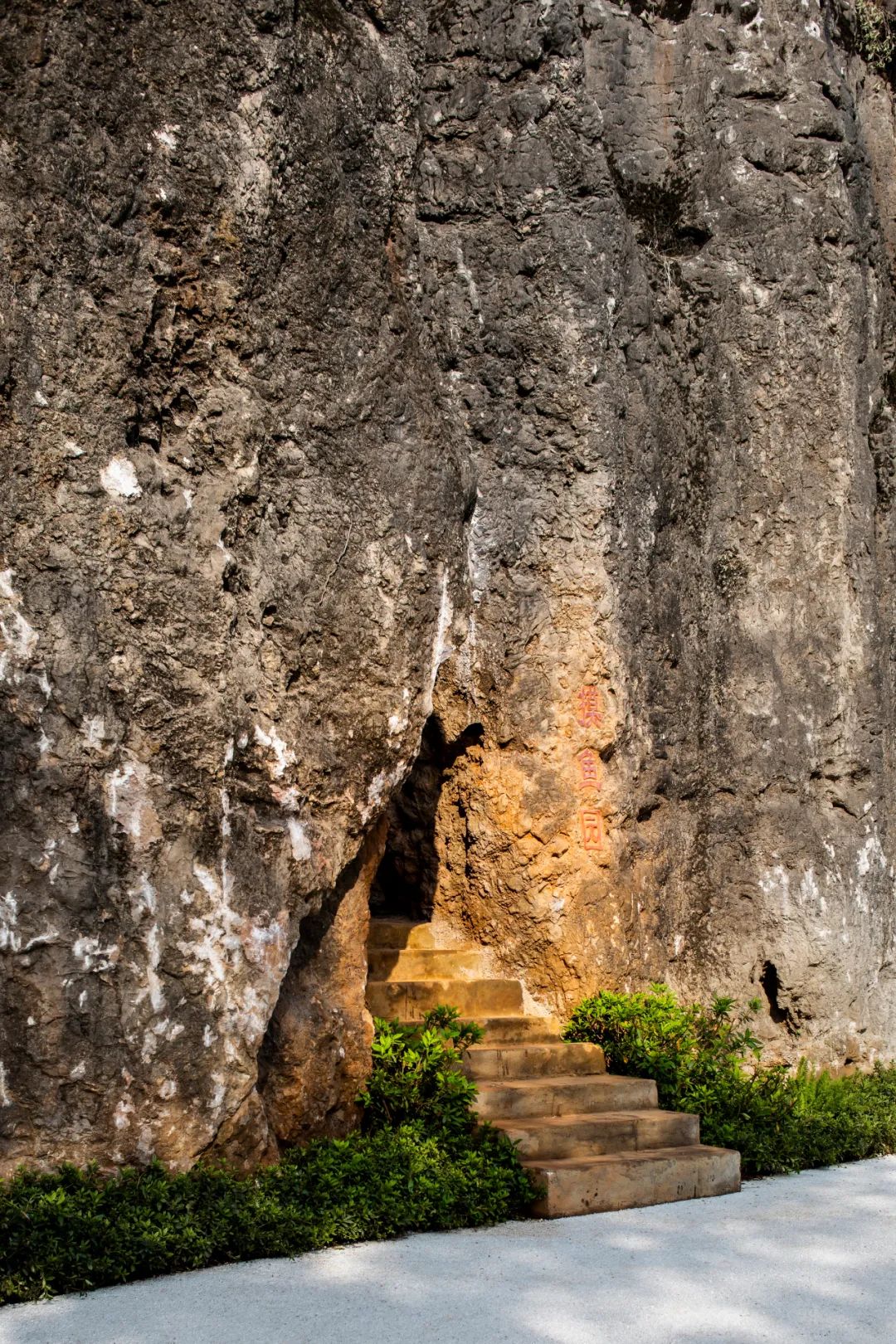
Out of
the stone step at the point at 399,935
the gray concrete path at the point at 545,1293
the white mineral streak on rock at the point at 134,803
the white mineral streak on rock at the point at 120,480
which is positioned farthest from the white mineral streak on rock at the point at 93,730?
the stone step at the point at 399,935

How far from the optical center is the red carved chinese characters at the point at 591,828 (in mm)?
8375

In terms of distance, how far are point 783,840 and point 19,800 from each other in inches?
206

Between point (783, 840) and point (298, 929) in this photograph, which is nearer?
point (298, 929)

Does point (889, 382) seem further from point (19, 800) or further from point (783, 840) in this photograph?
point (19, 800)

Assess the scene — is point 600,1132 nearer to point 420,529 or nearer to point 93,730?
point 420,529

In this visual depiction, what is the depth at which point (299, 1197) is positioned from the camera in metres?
5.63

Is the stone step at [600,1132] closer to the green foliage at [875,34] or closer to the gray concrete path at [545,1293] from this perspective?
the gray concrete path at [545,1293]

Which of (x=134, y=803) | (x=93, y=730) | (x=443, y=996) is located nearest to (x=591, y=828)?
(x=443, y=996)

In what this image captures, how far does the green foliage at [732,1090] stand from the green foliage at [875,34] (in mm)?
6841

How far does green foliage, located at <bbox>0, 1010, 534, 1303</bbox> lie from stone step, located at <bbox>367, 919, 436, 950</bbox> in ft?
4.86

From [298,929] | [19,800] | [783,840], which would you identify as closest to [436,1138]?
[298,929]

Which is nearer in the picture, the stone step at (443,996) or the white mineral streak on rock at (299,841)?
the white mineral streak on rock at (299,841)

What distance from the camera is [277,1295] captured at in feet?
16.1

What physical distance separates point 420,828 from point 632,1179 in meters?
2.83
